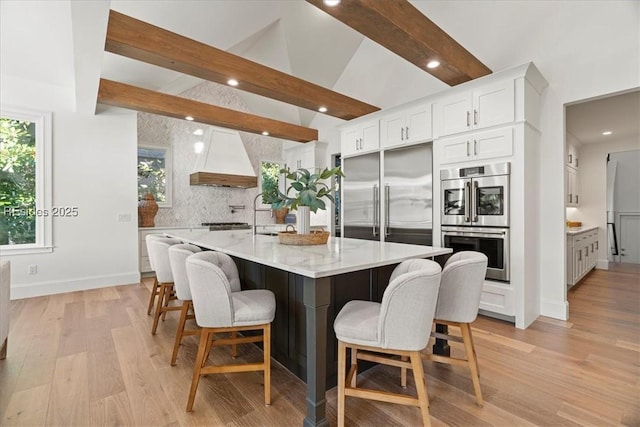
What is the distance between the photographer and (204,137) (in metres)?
6.21

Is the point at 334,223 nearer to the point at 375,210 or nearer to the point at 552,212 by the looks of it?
the point at 375,210

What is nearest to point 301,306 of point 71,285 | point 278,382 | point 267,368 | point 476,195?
point 267,368

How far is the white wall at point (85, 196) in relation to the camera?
13.3 ft

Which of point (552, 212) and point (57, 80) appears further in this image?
point (57, 80)

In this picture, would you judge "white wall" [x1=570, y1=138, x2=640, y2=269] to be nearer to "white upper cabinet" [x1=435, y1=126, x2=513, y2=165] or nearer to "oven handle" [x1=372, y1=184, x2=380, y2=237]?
"white upper cabinet" [x1=435, y1=126, x2=513, y2=165]

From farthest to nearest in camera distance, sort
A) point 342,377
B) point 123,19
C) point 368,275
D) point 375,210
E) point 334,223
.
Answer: point 334,223 → point 375,210 → point 123,19 → point 368,275 → point 342,377

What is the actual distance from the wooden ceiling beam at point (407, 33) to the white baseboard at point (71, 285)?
15.8 ft

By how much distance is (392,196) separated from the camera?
163 inches

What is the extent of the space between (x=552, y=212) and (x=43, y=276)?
6633 millimetres

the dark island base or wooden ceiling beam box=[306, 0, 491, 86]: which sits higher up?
wooden ceiling beam box=[306, 0, 491, 86]

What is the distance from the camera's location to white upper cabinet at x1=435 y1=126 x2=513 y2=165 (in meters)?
3.02

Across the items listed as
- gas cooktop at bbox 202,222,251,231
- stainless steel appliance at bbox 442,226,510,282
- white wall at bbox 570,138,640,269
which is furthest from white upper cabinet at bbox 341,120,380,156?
white wall at bbox 570,138,640,269

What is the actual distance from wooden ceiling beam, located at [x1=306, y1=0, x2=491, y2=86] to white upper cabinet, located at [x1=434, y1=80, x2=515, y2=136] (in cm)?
22

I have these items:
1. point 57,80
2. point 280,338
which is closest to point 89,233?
point 57,80
